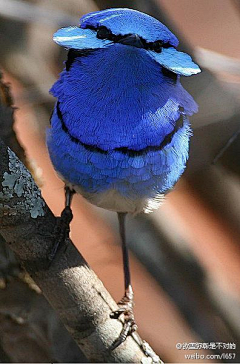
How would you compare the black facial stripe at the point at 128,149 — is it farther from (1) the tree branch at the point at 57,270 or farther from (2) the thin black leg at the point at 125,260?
(2) the thin black leg at the point at 125,260

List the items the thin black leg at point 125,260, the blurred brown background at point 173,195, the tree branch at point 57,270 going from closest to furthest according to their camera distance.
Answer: the tree branch at point 57,270 < the thin black leg at point 125,260 < the blurred brown background at point 173,195

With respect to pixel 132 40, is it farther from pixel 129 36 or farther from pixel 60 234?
pixel 60 234

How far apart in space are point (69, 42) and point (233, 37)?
1.32m

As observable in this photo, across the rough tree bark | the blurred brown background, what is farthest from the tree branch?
the blurred brown background

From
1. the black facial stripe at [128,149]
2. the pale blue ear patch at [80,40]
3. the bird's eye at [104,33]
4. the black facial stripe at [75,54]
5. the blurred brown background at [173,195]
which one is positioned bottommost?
the blurred brown background at [173,195]

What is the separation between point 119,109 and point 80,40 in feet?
0.43

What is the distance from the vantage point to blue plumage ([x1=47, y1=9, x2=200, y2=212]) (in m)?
1.01

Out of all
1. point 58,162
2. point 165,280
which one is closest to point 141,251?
point 165,280

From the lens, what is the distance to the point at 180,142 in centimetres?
112

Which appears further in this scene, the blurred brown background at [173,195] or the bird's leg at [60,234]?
the blurred brown background at [173,195]

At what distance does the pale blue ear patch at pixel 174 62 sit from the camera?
3.34ft

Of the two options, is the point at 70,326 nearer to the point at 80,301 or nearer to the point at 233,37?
the point at 80,301

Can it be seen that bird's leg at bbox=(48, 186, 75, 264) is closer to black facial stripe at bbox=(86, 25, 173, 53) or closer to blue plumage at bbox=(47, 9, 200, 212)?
blue plumage at bbox=(47, 9, 200, 212)

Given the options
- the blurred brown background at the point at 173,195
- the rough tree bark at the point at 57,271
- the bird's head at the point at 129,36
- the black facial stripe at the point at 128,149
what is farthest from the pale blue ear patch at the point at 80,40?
the blurred brown background at the point at 173,195
